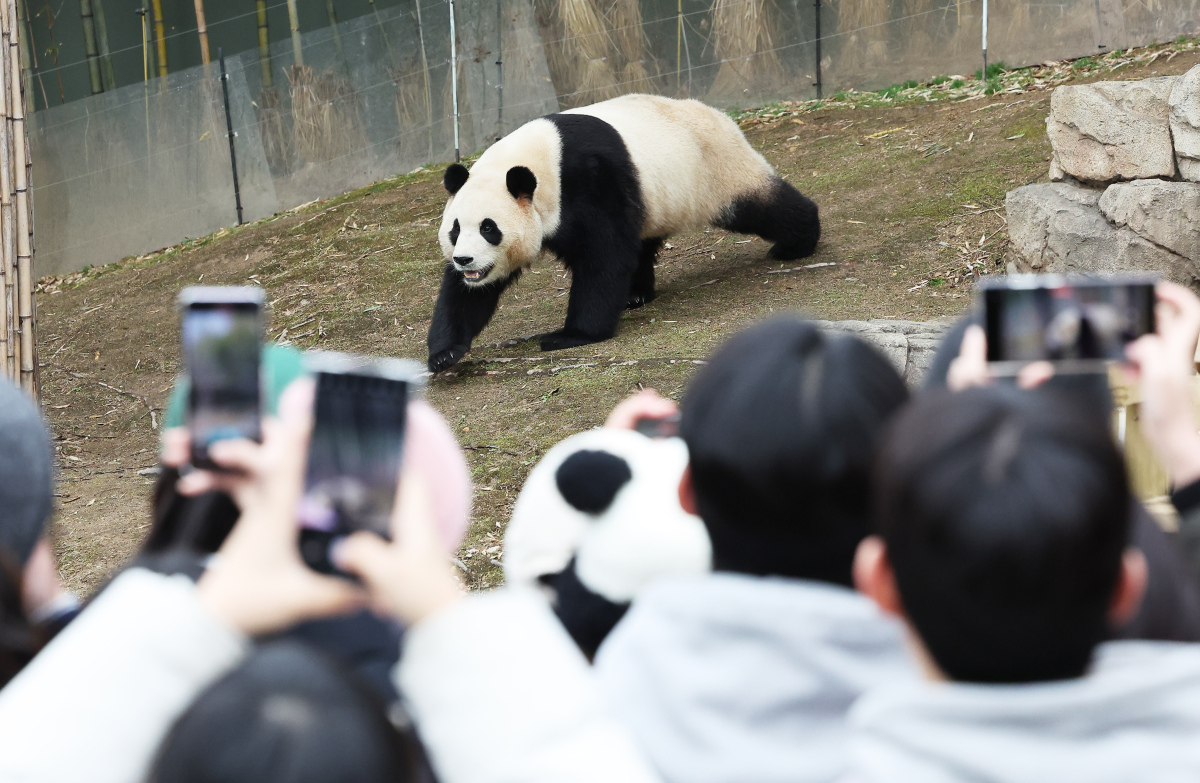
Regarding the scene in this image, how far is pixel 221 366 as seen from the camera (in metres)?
1.00

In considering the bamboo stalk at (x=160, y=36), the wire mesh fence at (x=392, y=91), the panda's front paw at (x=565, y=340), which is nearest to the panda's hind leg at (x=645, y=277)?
the panda's front paw at (x=565, y=340)

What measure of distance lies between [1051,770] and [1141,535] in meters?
0.42

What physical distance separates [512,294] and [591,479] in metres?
5.53

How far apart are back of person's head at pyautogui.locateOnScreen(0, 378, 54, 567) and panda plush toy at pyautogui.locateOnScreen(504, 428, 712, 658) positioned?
721 millimetres

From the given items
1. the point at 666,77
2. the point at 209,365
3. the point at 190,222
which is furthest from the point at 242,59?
the point at 209,365

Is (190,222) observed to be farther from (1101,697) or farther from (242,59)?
(1101,697)

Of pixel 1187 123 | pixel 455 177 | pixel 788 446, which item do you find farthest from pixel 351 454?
pixel 1187 123

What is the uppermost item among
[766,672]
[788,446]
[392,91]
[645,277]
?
[392,91]

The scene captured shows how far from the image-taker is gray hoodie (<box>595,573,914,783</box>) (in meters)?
1.06

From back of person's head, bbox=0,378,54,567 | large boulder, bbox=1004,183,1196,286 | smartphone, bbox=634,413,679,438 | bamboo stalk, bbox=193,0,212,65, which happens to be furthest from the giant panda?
bamboo stalk, bbox=193,0,212,65

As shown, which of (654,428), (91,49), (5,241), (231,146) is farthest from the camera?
(91,49)

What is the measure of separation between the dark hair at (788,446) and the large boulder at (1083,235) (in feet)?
14.0

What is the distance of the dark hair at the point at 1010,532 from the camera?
842 millimetres

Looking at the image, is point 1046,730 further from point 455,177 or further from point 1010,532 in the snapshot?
point 455,177
